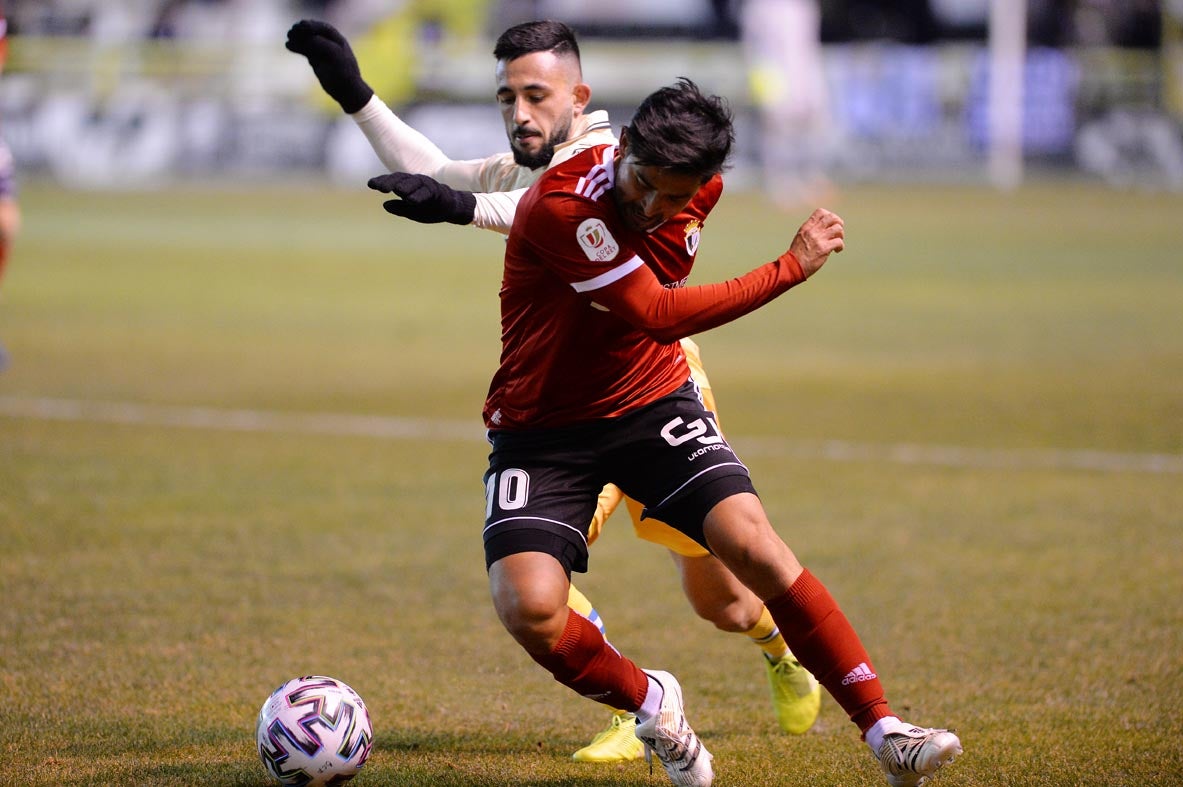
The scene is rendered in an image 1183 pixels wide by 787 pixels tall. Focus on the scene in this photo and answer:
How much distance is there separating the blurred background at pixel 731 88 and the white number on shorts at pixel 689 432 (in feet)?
92.9

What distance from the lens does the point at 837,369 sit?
13.6 m

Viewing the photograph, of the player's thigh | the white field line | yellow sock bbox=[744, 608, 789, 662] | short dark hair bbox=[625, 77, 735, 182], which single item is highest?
short dark hair bbox=[625, 77, 735, 182]

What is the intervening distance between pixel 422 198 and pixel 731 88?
31833 millimetres

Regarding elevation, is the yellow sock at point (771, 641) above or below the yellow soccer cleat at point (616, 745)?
above

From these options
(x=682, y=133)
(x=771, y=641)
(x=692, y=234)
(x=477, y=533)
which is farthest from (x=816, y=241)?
(x=477, y=533)

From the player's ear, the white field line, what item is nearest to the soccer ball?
the player's ear

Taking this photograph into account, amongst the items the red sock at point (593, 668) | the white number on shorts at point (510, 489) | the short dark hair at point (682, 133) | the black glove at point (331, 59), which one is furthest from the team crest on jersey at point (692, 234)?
the black glove at point (331, 59)

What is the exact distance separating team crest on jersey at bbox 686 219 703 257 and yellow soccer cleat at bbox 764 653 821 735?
1.51 meters

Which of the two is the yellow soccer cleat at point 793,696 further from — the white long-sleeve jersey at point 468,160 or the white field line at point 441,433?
the white field line at point 441,433

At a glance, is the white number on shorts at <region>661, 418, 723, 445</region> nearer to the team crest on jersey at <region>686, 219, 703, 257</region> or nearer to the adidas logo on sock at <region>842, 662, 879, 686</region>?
the team crest on jersey at <region>686, 219, 703, 257</region>

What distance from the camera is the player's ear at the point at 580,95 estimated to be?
5.37 m

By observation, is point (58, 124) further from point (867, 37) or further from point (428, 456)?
point (428, 456)

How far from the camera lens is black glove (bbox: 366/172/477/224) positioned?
465 cm

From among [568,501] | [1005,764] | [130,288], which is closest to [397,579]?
[568,501]
